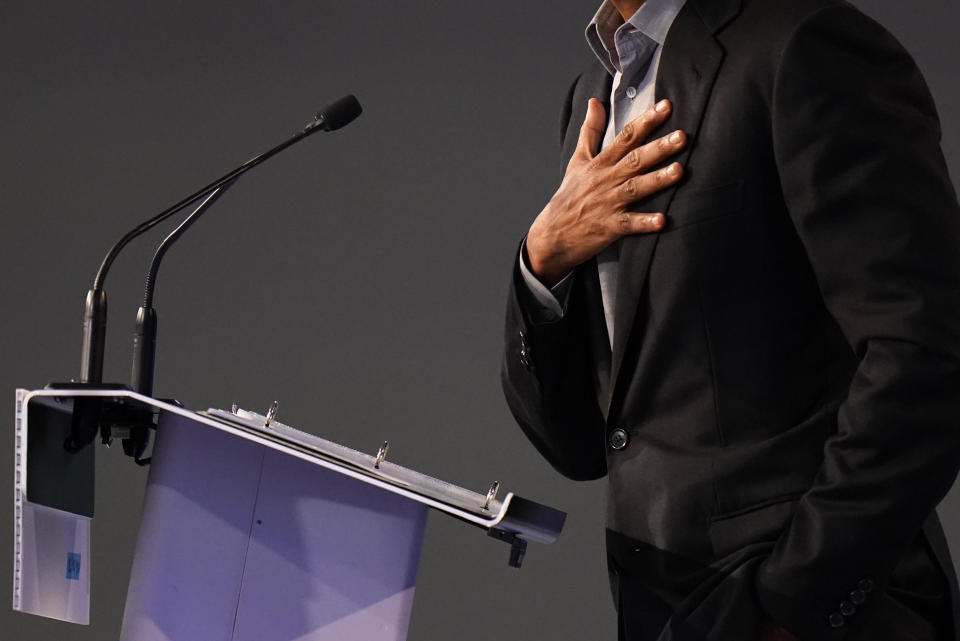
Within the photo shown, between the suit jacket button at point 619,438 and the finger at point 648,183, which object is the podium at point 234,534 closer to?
the suit jacket button at point 619,438

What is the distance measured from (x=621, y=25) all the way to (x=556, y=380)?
41 centimetres

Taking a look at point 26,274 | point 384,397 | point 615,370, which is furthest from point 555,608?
point 615,370

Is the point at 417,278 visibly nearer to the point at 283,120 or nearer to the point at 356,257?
the point at 356,257

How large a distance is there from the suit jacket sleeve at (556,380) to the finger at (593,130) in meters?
0.14

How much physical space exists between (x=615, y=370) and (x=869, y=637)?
34cm

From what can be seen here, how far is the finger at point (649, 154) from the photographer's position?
1072 mm

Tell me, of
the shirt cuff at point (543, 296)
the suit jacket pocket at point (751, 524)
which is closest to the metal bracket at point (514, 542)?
the suit jacket pocket at point (751, 524)

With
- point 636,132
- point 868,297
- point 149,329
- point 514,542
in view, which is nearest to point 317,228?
point 149,329

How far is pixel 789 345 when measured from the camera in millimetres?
1032

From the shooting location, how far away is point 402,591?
112 centimetres

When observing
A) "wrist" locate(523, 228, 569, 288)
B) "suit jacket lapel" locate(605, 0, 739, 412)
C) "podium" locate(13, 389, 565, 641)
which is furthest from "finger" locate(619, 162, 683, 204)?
"podium" locate(13, 389, 565, 641)

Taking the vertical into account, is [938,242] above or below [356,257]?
above

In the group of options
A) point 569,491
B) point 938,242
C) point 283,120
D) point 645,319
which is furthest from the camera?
point 283,120

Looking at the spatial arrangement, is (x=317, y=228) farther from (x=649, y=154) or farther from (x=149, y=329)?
(x=649, y=154)
